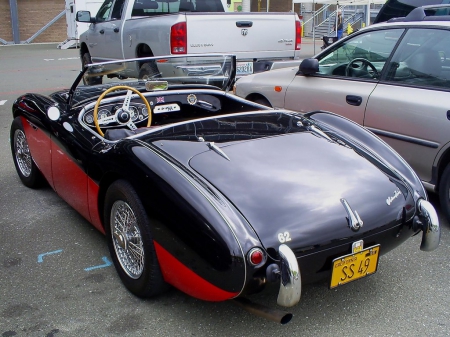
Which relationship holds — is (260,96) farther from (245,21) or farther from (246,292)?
(246,292)

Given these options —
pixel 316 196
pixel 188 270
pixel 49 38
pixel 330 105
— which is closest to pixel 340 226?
pixel 316 196

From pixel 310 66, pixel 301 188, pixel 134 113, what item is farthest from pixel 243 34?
pixel 301 188

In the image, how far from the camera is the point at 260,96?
5.98m

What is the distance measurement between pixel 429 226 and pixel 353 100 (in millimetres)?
2034

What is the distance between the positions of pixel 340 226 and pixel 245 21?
5.85 metres

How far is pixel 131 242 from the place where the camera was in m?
3.11

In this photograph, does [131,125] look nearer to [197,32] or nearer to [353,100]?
[353,100]

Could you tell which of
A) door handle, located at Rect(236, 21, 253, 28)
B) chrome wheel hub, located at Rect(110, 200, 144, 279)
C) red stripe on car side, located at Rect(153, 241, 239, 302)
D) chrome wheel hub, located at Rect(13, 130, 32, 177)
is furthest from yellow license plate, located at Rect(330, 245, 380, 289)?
door handle, located at Rect(236, 21, 253, 28)

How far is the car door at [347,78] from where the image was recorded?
476 cm

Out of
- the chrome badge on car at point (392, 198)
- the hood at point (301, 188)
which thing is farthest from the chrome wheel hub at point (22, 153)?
the chrome badge on car at point (392, 198)

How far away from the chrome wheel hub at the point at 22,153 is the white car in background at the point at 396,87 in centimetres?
254

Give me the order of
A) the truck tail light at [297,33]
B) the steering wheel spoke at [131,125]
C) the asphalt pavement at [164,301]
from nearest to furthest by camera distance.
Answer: the asphalt pavement at [164,301]
the steering wheel spoke at [131,125]
the truck tail light at [297,33]

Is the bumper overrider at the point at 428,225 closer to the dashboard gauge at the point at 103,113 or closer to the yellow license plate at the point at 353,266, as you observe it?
the yellow license plate at the point at 353,266

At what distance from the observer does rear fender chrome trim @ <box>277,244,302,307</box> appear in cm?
242
